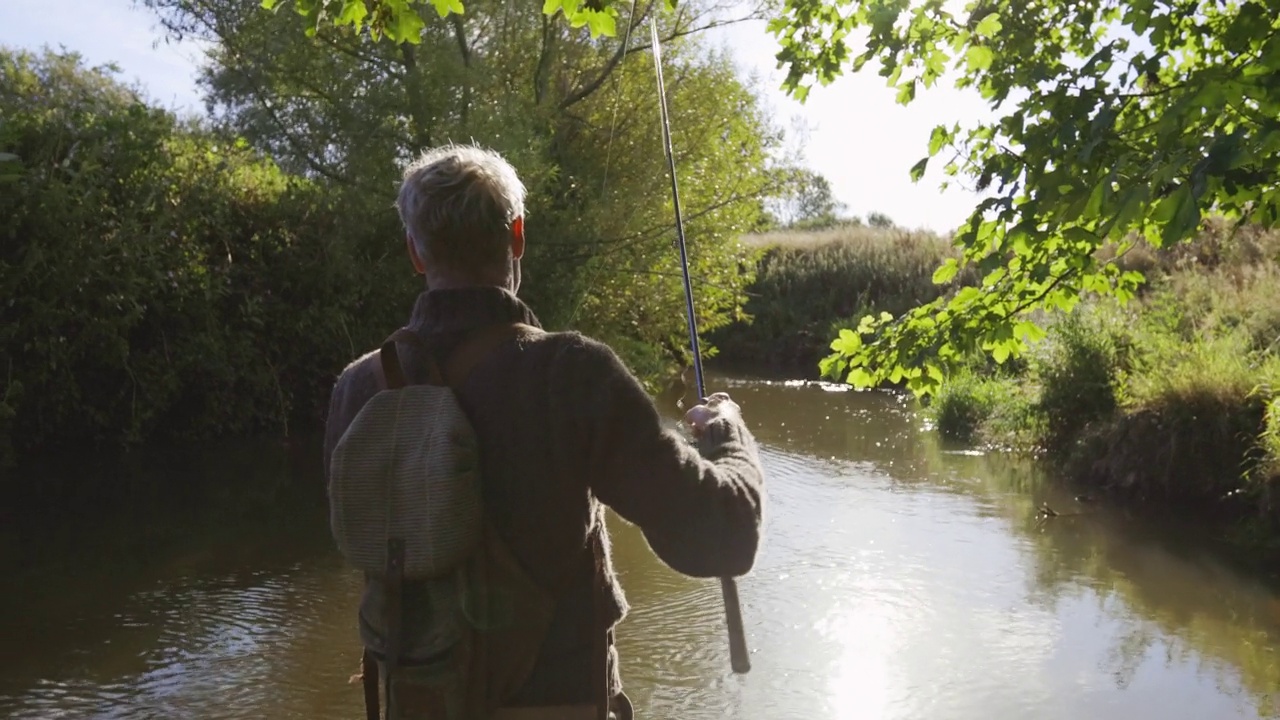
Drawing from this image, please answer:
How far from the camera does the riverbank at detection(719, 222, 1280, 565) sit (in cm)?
940

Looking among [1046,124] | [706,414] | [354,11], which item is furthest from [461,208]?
[1046,124]

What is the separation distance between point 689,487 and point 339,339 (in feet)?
37.3

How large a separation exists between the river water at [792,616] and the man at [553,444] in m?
3.99

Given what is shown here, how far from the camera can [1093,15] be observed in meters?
5.18

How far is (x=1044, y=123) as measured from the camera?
4.51 m

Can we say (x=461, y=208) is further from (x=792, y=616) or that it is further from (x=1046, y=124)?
(x=792, y=616)

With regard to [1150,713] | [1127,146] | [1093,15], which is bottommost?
[1150,713]

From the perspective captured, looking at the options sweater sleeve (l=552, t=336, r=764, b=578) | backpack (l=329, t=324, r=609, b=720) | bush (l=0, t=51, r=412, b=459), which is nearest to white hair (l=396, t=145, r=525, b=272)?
backpack (l=329, t=324, r=609, b=720)

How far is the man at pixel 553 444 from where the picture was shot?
198cm

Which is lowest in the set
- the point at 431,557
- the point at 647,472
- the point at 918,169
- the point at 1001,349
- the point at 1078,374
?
the point at 431,557

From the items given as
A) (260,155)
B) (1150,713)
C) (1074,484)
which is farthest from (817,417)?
(1150,713)

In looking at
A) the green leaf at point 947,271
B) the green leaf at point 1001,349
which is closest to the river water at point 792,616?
the green leaf at point 1001,349

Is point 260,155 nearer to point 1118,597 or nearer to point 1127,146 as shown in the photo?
point 1118,597

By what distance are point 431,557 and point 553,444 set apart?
0.89ft
